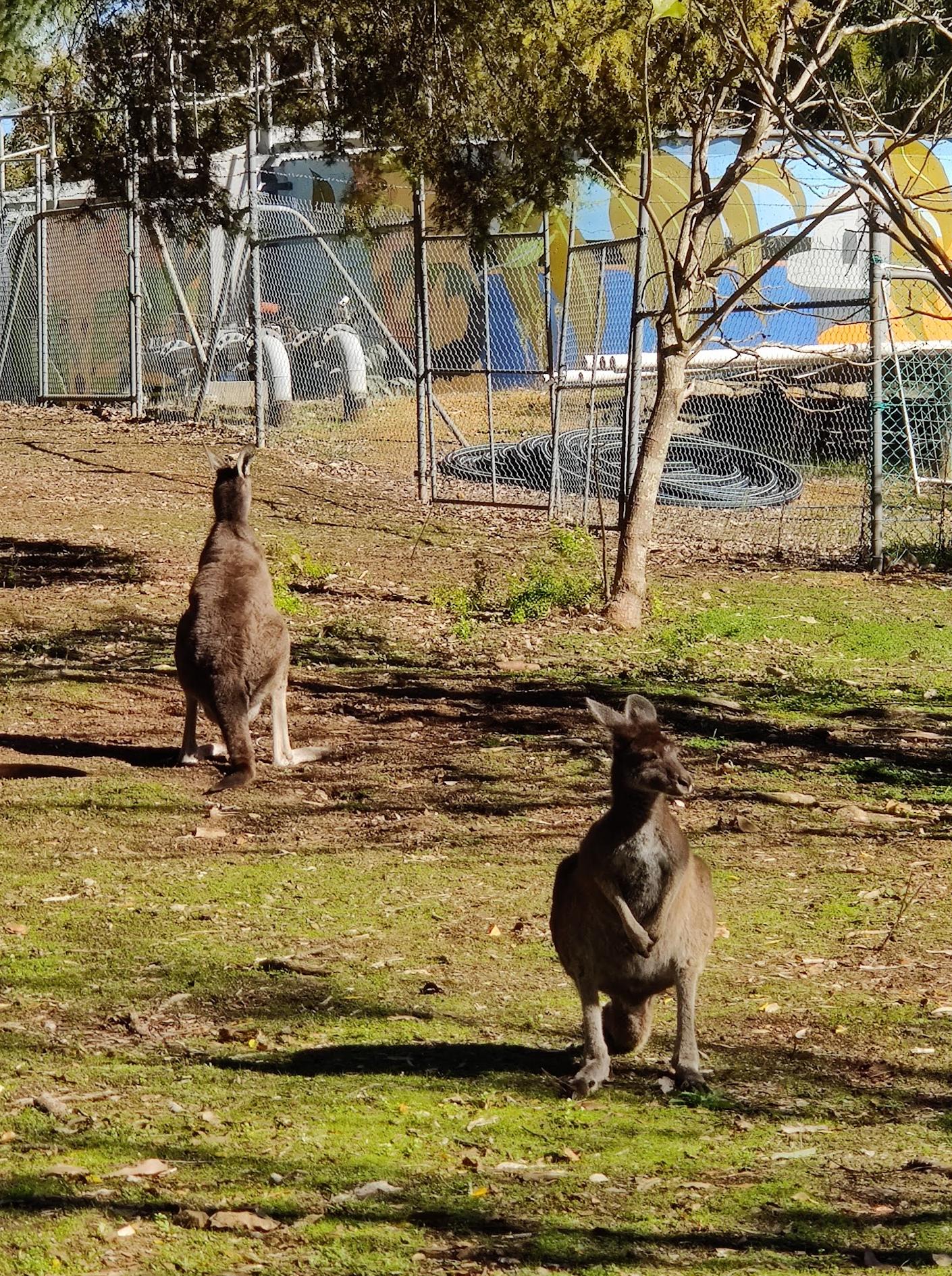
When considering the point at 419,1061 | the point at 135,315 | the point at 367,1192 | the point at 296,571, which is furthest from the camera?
the point at 135,315

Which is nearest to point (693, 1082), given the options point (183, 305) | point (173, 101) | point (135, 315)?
point (173, 101)

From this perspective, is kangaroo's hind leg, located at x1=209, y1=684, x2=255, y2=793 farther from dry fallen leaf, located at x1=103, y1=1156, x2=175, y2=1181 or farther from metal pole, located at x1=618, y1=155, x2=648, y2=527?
Result: metal pole, located at x1=618, y1=155, x2=648, y2=527

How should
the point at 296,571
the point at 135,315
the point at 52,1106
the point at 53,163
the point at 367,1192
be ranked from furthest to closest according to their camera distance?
the point at 135,315 → the point at 53,163 → the point at 296,571 → the point at 52,1106 → the point at 367,1192

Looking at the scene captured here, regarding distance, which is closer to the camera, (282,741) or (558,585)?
(282,741)

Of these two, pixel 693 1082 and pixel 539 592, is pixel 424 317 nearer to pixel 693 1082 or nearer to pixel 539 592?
pixel 539 592

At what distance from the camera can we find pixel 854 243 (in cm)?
1858

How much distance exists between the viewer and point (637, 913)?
3.80m

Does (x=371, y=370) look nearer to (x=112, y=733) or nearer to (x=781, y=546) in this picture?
(x=781, y=546)

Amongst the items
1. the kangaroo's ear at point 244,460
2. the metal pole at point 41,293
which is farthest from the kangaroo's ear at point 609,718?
the metal pole at point 41,293

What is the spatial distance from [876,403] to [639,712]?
8.88 metres

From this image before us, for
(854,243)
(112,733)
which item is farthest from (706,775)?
(854,243)

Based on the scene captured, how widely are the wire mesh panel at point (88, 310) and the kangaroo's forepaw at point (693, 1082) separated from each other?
638 inches

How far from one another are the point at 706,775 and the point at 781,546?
275 inches

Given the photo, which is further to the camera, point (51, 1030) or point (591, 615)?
point (591, 615)
